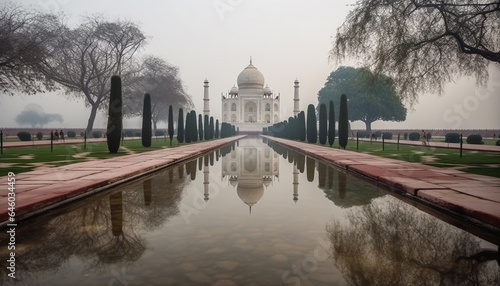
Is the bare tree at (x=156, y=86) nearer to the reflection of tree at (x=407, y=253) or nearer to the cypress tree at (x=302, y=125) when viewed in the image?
the cypress tree at (x=302, y=125)

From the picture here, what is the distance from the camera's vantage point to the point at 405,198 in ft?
17.4

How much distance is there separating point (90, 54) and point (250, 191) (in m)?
27.2

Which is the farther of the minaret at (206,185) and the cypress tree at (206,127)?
the cypress tree at (206,127)

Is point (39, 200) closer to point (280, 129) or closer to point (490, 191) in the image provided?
point (490, 191)

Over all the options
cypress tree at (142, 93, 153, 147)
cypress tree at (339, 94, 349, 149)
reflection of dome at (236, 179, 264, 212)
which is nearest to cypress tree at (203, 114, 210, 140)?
cypress tree at (142, 93, 153, 147)

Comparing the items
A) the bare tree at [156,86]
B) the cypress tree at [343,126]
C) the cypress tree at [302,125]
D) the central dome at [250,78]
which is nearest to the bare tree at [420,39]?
the cypress tree at [343,126]

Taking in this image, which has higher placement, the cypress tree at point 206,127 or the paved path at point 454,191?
the cypress tree at point 206,127

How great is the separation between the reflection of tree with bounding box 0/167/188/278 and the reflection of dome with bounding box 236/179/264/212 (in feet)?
3.27

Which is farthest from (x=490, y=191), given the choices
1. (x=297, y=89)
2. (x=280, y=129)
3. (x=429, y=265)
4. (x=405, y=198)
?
(x=297, y=89)

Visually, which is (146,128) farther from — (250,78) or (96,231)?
(250,78)

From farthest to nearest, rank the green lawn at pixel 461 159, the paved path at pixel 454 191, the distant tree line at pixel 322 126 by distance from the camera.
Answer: the distant tree line at pixel 322 126 → the green lawn at pixel 461 159 → the paved path at pixel 454 191

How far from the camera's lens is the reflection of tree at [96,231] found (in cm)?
272

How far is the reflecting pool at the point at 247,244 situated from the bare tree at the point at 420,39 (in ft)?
32.5

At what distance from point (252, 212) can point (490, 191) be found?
3.49m
